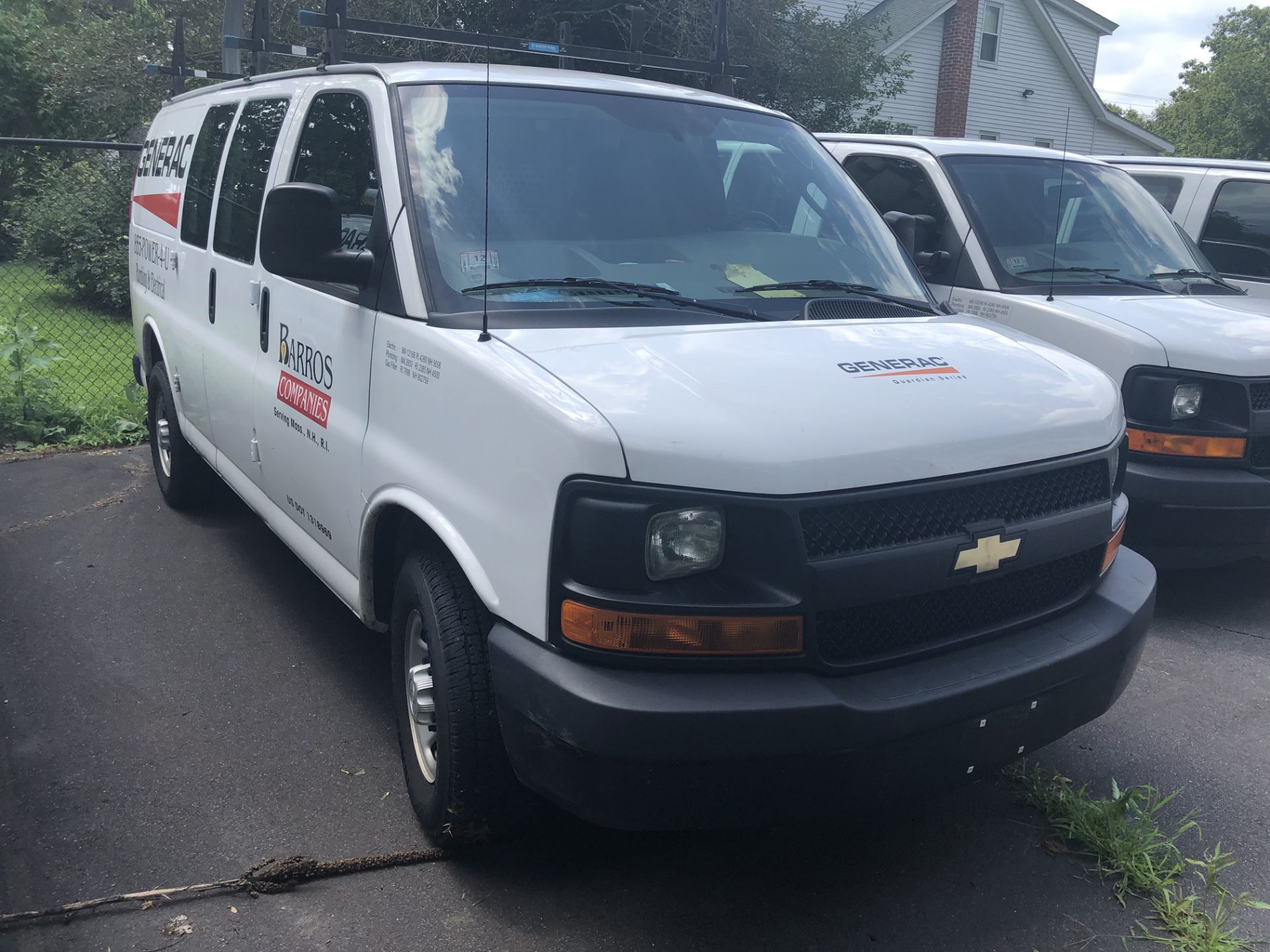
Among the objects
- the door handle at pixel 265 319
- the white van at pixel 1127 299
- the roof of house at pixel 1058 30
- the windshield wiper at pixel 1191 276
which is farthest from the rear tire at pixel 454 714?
the roof of house at pixel 1058 30

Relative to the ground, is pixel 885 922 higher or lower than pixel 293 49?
lower

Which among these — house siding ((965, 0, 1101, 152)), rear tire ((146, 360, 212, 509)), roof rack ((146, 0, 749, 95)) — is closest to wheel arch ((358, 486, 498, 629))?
roof rack ((146, 0, 749, 95))

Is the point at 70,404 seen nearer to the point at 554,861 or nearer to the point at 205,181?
the point at 205,181

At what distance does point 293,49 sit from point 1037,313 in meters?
3.66

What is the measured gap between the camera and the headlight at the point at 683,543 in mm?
2395

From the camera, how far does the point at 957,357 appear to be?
305cm

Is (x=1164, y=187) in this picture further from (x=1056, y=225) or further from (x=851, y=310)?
(x=851, y=310)

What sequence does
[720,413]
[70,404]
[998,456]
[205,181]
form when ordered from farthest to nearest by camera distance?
1. [70,404]
2. [205,181]
3. [998,456]
4. [720,413]

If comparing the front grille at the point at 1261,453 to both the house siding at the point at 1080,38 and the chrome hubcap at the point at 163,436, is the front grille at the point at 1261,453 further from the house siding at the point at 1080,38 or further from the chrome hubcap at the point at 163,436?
the house siding at the point at 1080,38

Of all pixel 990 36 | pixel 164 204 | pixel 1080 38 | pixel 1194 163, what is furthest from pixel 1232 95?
pixel 164 204

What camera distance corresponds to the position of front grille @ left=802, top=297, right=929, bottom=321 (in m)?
3.29

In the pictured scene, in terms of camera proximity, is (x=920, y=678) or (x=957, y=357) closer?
(x=920, y=678)

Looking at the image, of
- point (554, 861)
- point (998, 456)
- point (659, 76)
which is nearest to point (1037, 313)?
point (998, 456)

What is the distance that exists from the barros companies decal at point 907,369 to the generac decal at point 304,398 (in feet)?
5.62
